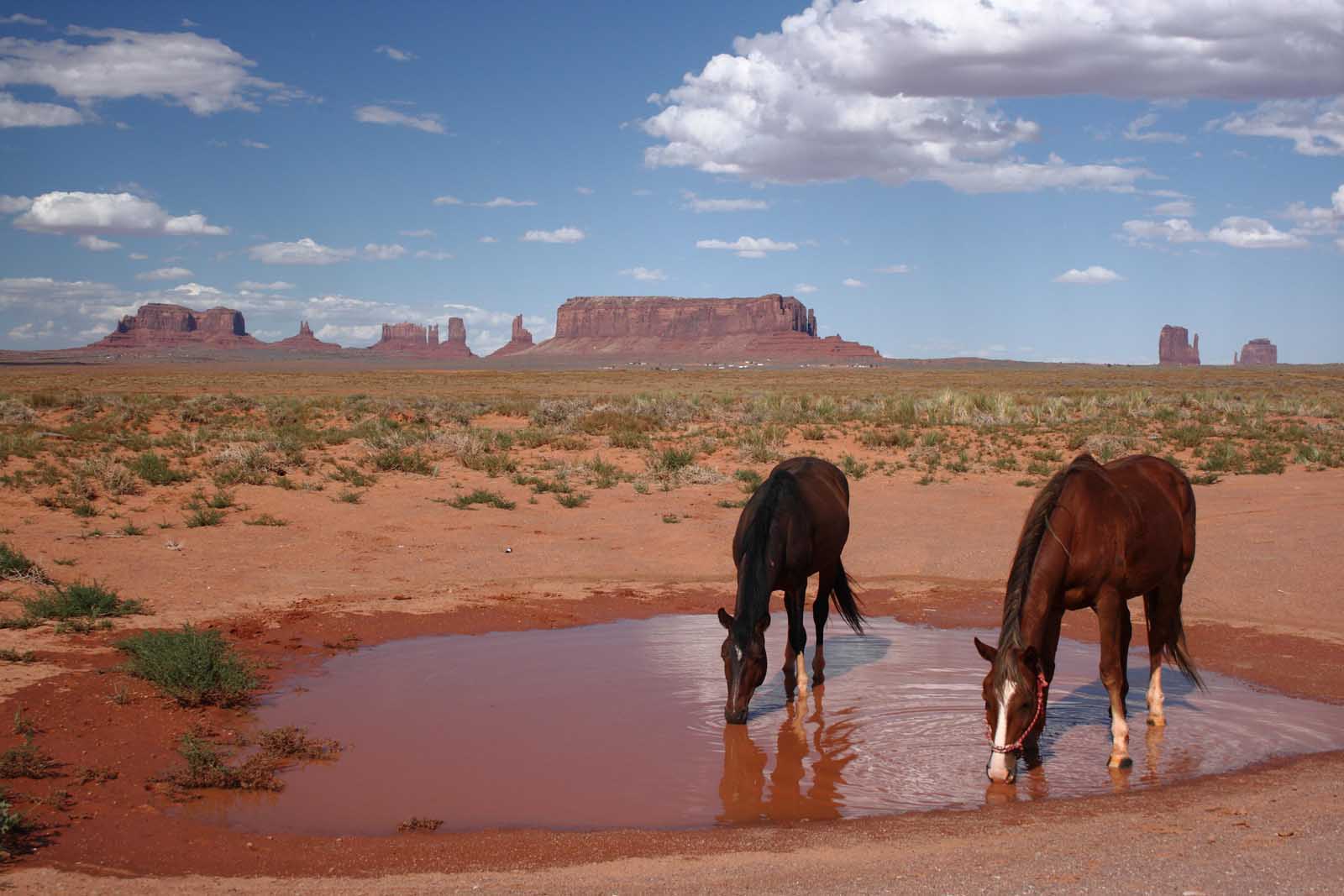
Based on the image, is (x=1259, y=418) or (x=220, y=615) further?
(x=1259, y=418)

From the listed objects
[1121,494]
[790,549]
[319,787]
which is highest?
[1121,494]

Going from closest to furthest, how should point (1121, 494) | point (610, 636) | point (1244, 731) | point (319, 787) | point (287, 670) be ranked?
point (319, 787), point (1121, 494), point (1244, 731), point (287, 670), point (610, 636)

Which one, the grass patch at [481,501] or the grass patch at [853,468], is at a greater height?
the grass patch at [853,468]

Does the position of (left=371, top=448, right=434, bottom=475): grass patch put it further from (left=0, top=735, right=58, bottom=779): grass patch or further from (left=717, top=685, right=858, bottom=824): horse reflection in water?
(left=0, top=735, right=58, bottom=779): grass patch

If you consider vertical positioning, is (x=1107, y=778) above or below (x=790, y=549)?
below

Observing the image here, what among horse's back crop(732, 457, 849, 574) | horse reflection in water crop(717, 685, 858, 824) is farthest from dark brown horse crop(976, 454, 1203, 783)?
horse's back crop(732, 457, 849, 574)

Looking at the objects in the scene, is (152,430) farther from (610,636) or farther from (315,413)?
(610,636)

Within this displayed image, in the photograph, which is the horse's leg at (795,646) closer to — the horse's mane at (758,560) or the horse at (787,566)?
the horse at (787,566)

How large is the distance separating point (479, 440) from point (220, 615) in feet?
47.7

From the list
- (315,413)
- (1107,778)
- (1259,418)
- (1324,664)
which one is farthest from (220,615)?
(1259,418)

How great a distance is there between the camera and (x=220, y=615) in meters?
11.1

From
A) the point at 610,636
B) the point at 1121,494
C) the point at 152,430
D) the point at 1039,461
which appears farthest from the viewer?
the point at 152,430

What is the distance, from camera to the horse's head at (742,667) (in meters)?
7.14

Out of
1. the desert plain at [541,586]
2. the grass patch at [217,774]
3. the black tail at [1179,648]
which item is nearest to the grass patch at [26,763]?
the desert plain at [541,586]
